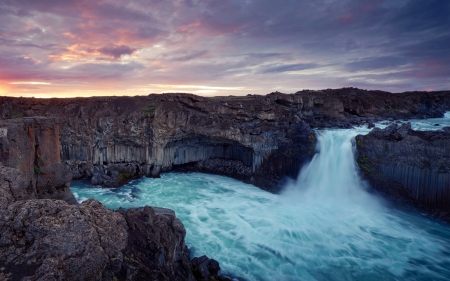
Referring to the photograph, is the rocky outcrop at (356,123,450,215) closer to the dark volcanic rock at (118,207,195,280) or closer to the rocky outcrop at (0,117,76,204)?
the dark volcanic rock at (118,207,195,280)

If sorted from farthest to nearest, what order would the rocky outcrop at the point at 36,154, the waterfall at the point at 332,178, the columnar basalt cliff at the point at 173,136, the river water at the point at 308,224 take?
1. the columnar basalt cliff at the point at 173,136
2. the waterfall at the point at 332,178
3. the river water at the point at 308,224
4. the rocky outcrop at the point at 36,154

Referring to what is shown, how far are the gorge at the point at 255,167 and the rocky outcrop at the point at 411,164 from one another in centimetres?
7

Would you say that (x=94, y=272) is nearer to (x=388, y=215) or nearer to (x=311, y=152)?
(x=388, y=215)

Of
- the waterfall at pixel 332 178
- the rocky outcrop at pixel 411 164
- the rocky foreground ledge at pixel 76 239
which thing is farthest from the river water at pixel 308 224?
the rocky foreground ledge at pixel 76 239

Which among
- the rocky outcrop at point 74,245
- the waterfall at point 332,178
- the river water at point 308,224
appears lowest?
the river water at point 308,224

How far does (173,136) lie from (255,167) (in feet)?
27.4

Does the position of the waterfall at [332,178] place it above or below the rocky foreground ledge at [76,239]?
below

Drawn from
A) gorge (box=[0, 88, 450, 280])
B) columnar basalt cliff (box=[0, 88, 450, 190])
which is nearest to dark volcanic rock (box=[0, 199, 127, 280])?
gorge (box=[0, 88, 450, 280])

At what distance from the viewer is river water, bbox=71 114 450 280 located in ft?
41.1

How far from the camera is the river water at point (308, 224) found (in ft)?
41.1

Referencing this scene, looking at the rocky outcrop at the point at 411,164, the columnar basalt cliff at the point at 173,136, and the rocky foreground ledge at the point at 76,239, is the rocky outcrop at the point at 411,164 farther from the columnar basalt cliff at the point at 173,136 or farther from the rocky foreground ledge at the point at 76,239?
the rocky foreground ledge at the point at 76,239

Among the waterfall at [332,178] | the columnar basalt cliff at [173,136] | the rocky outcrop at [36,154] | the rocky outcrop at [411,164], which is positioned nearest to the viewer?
the rocky outcrop at [36,154]

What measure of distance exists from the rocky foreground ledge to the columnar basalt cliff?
50.9 ft

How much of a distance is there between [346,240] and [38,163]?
1547cm
